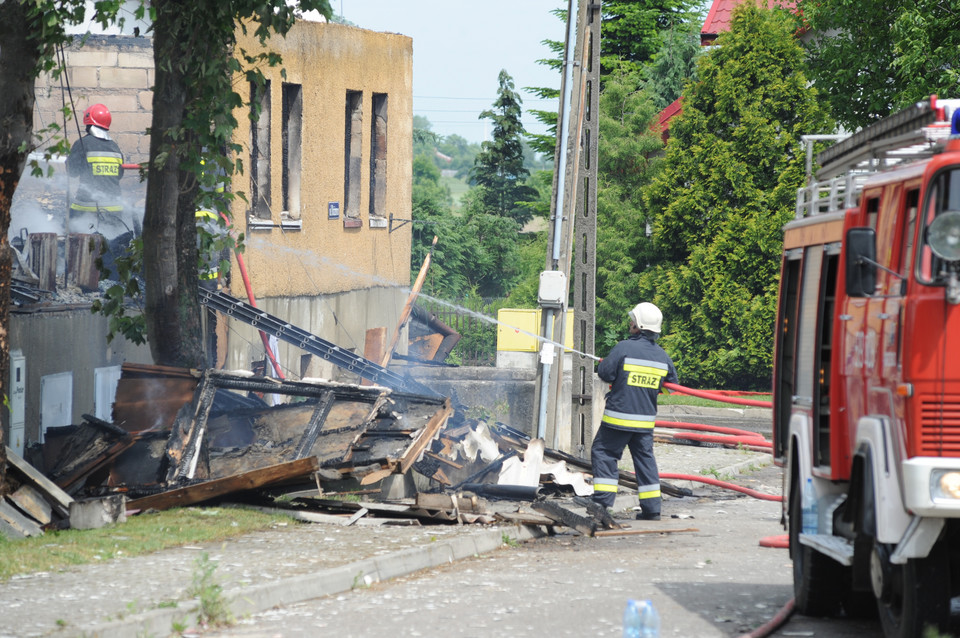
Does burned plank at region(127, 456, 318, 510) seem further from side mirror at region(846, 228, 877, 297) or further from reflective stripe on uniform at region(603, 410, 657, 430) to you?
side mirror at region(846, 228, 877, 297)

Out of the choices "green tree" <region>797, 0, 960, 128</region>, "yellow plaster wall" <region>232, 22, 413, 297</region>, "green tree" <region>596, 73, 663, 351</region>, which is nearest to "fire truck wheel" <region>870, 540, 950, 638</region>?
"green tree" <region>797, 0, 960, 128</region>

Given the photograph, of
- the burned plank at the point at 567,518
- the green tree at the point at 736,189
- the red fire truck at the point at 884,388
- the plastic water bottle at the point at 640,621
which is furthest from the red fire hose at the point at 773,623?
the green tree at the point at 736,189

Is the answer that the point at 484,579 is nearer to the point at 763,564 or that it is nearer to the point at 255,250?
the point at 763,564

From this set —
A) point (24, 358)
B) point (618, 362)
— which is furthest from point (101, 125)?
point (618, 362)

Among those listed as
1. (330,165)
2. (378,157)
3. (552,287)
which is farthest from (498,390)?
(378,157)

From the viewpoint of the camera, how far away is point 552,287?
14.1 m

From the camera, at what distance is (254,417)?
12.1 meters

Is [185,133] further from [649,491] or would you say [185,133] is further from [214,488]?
[649,491]

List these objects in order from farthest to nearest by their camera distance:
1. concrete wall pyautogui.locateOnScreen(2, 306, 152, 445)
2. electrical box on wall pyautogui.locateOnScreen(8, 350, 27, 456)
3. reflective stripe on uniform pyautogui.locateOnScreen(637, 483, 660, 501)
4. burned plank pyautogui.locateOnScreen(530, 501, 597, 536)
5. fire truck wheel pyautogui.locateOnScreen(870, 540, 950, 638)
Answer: concrete wall pyautogui.locateOnScreen(2, 306, 152, 445) → electrical box on wall pyautogui.locateOnScreen(8, 350, 27, 456) → reflective stripe on uniform pyautogui.locateOnScreen(637, 483, 660, 501) → burned plank pyautogui.locateOnScreen(530, 501, 597, 536) → fire truck wheel pyautogui.locateOnScreen(870, 540, 950, 638)

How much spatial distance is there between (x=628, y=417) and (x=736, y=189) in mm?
16900

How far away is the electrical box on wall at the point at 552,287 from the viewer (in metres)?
14.1

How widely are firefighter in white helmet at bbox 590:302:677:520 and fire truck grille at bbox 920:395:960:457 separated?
597 cm

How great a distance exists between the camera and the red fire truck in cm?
527

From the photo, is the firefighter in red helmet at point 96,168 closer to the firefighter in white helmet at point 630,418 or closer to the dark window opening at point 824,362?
the firefighter in white helmet at point 630,418
